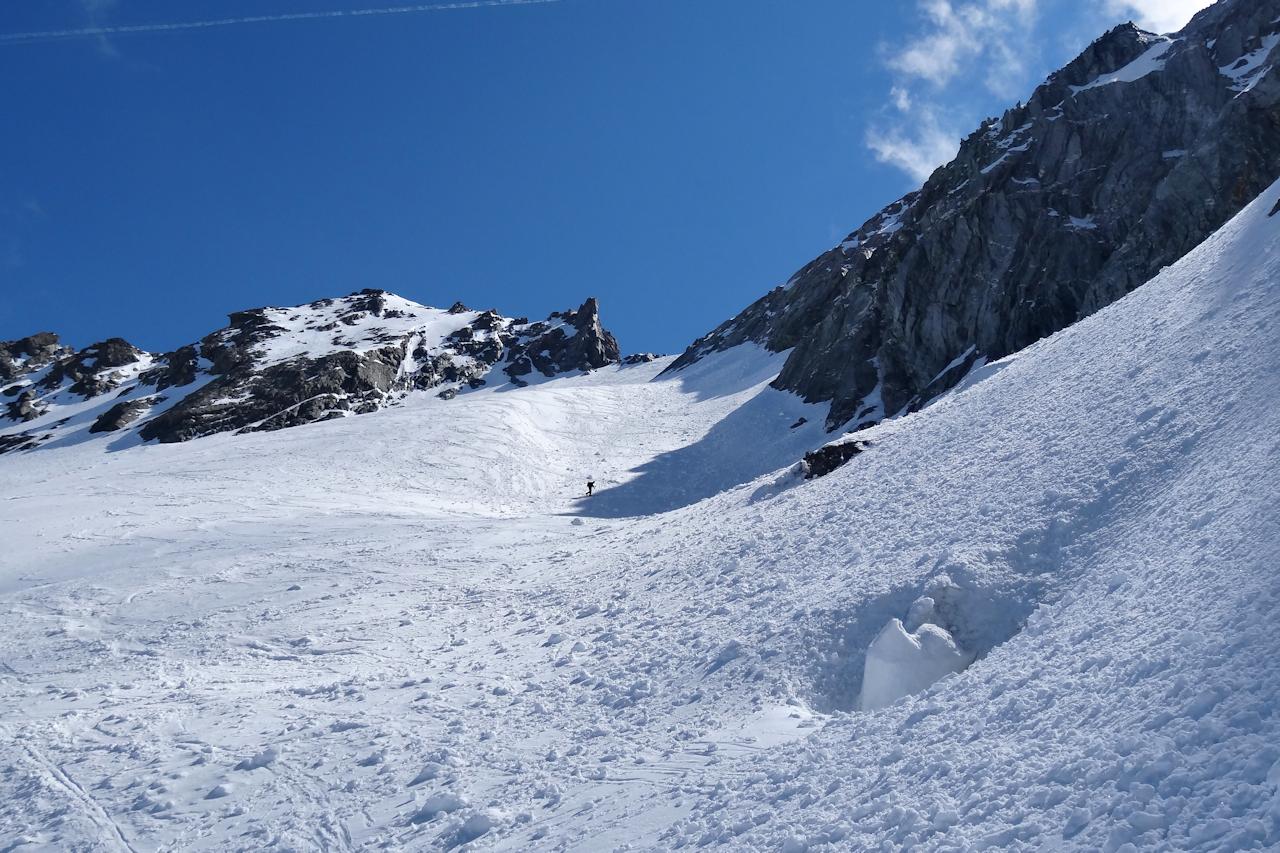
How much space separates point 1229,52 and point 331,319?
11180cm

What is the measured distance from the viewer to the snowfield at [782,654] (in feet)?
28.3

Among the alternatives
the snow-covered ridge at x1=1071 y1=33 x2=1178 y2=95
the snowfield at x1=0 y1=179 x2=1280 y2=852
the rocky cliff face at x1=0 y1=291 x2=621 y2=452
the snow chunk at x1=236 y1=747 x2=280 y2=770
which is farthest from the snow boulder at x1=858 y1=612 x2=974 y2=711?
the rocky cliff face at x1=0 y1=291 x2=621 y2=452

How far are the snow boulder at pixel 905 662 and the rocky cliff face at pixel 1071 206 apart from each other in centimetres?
3501

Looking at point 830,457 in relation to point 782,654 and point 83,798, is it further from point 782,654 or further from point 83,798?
point 83,798

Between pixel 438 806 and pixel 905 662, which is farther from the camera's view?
pixel 905 662

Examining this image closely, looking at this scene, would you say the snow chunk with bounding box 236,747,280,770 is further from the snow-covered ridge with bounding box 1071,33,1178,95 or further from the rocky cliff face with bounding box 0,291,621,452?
the rocky cliff face with bounding box 0,291,621,452

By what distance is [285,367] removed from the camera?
95000 millimetres

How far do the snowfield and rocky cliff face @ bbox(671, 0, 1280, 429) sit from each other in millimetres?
22553

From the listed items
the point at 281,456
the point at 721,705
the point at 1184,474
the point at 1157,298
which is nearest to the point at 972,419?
the point at 1157,298

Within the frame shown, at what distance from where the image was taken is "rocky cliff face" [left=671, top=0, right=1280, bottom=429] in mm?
42469

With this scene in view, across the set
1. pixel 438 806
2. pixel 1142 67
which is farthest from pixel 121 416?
pixel 1142 67

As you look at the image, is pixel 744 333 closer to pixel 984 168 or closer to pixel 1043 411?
pixel 984 168

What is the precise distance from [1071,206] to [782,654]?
45.1m

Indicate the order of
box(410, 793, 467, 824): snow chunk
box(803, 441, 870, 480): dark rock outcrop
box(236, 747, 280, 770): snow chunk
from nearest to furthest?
box(410, 793, 467, 824): snow chunk → box(236, 747, 280, 770): snow chunk → box(803, 441, 870, 480): dark rock outcrop
